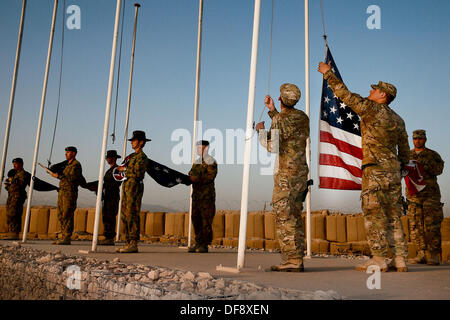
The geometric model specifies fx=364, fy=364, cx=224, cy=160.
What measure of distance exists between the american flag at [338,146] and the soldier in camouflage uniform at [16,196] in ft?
26.8

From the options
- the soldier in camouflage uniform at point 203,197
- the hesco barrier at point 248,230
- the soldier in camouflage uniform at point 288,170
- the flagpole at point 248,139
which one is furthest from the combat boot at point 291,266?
the hesco barrier at point 248,230

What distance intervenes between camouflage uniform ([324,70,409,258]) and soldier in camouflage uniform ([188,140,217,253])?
3387 millimetres

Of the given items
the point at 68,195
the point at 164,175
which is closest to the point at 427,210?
the point at 164,175

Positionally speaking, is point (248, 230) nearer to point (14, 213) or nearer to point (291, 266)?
point (14, 213)

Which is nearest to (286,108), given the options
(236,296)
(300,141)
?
(300,141)

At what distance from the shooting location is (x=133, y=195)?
6.08 m

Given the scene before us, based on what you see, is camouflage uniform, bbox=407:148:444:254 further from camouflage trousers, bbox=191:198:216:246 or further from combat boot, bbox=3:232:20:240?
combat boot, bbox=3:232:20:240

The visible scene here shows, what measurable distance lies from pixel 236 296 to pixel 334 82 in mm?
2884

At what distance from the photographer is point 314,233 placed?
38.1 feet

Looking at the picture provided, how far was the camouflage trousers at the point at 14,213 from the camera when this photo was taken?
9.58m

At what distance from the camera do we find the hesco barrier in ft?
36.1

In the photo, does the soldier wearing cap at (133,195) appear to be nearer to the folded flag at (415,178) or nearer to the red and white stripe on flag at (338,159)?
the red and white stripe on flag at (338,159)

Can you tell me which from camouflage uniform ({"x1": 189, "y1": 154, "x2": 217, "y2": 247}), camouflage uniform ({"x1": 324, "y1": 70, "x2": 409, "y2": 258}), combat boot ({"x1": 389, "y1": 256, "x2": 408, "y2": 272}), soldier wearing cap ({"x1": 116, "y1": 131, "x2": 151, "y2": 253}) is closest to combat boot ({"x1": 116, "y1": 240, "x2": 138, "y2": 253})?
soldier wearing cap ({"x1": 116, "y1": 131, "x2": 151, "y2": 253})
